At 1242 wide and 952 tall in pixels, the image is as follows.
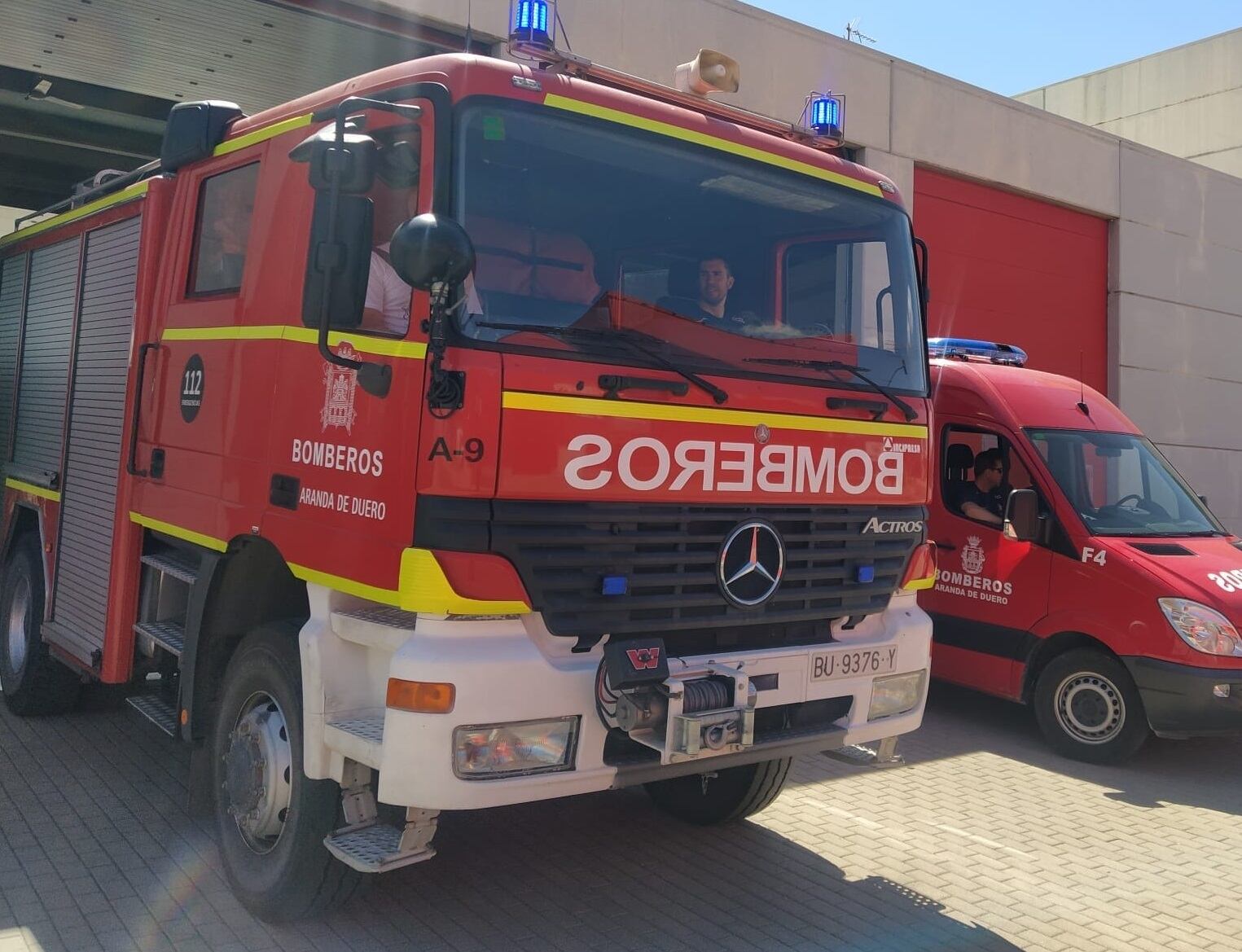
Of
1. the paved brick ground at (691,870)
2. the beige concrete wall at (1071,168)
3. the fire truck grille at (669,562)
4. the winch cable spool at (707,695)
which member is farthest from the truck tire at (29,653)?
the beige concrete wall at (1071,168)

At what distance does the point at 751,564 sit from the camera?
3809 millimetres

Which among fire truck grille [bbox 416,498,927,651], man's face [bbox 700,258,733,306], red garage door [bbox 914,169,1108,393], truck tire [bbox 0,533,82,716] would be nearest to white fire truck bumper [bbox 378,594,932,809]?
fire truck grille [bbox 416,498,927,651]

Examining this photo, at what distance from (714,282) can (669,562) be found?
104cm

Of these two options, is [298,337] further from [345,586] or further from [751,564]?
[751,564]

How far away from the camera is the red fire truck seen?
326 centimetres

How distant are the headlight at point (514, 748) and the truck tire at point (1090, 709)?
4357 mm

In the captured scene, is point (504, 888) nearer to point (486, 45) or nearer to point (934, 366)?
point (934, 366)

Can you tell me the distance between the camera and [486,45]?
941 centimetres

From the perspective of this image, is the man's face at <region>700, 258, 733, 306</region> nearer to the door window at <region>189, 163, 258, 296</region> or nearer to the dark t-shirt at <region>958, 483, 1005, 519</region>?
the door window at <region>189, 163, 258, 296</region>

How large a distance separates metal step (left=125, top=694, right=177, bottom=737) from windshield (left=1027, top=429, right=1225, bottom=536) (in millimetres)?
5248

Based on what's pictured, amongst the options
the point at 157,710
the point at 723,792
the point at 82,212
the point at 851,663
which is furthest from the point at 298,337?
the point at 82,212

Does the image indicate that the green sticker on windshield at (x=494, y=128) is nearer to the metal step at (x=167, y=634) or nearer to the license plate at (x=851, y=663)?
the license plate at (x=851, y=663)

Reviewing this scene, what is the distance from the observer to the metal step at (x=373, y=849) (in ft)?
10.9

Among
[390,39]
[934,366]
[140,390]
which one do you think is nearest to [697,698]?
[140,390]
